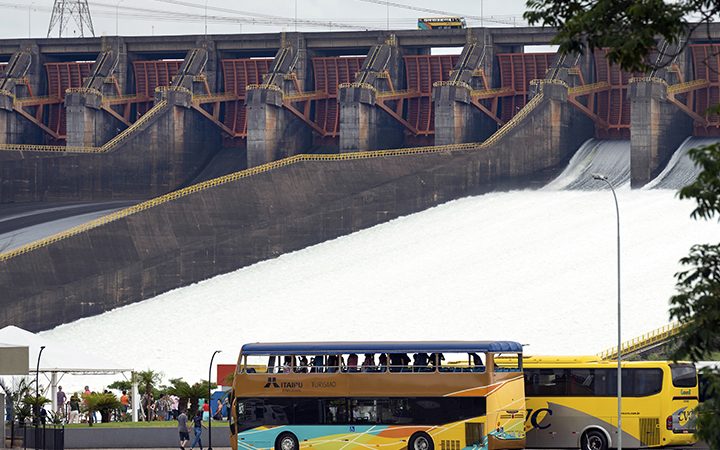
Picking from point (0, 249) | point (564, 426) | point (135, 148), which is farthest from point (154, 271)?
point (564, 426)

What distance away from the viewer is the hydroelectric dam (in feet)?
222

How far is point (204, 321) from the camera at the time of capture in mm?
62625

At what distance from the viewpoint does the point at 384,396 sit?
35469 mm

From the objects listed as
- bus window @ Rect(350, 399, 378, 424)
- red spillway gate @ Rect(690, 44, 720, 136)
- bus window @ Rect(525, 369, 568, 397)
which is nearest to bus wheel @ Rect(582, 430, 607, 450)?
bus window @ Rect(525, 369, 568, 397)

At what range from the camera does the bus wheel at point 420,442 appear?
3553cm

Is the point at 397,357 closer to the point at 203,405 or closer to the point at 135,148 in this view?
the point at 203,405

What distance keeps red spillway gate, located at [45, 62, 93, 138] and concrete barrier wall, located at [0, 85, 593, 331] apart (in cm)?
2072

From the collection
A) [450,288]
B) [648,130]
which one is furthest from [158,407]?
[648,130]

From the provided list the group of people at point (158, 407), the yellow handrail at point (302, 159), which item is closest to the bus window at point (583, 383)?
the group of people at point (158, 407)

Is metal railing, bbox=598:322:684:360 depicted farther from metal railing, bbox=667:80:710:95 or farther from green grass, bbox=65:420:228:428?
metal railing, bbox=667:80:710:95

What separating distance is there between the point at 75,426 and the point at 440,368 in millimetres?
13785

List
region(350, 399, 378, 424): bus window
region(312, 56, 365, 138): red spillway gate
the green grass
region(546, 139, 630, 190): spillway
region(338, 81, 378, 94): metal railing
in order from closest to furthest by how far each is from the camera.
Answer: region(350, 399, 378, 424): bus window < the green grass < region(546, 139, 630, 190): spillway < region(338, 81, 378, 94): metal railing < region(312, 56, 365, 138): red spillway gate

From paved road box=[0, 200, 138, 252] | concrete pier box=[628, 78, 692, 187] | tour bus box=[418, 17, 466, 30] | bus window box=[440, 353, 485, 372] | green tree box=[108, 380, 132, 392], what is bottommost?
green tree box=[108, 380, 132, 392]

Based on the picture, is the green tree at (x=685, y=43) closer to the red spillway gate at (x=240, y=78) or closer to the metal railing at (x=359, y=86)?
the metal railing at (x=359, y=86)
